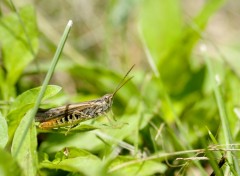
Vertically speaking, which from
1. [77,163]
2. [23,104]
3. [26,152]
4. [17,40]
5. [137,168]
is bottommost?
[137,168]

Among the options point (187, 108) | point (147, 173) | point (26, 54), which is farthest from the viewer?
point (187, 108)

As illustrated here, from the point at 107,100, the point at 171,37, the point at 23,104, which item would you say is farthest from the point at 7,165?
the point at 171,37

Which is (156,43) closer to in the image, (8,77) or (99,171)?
(8,77)

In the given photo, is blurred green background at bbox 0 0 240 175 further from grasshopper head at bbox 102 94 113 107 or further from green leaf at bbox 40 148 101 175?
grasshopper head at bbox 102 94 113 107

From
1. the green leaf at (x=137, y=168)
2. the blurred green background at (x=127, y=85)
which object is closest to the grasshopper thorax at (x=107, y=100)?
the blurred green background at (x=127, y=85)

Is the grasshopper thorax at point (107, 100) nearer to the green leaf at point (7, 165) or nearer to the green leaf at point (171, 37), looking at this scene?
the green leaf at point (171, 37)

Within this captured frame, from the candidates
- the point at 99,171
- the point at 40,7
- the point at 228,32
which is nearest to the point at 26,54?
the point at 99,171

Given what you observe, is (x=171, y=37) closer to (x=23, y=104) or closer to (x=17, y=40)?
(x=17, y=40)
